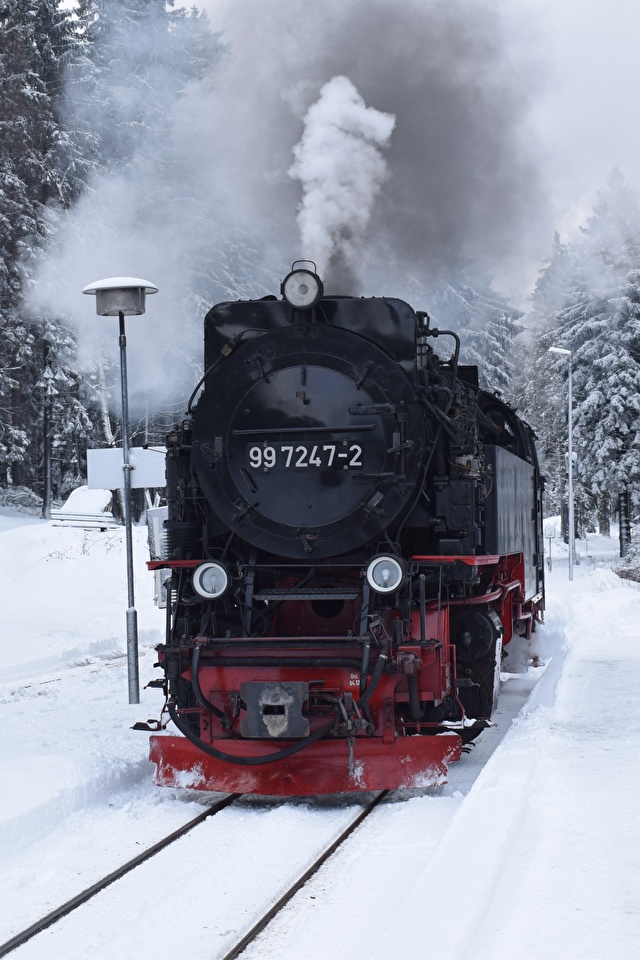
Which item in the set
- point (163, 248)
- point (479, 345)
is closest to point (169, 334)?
point (163, 248)

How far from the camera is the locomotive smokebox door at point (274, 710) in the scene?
6.50 meters

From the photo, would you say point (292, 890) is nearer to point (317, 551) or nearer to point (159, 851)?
point (159, 851)

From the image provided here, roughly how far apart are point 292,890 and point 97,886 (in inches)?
37.5

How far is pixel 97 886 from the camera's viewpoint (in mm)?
5090

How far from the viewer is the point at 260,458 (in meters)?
7.25

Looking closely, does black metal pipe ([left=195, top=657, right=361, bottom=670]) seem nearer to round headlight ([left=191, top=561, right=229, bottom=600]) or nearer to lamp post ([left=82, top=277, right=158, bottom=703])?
round headlight ([left=191, top=561, right=229, bottom=600])

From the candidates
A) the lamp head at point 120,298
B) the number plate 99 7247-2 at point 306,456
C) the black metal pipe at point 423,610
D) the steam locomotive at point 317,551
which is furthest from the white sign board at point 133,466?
the black metal pipe at point 423,610

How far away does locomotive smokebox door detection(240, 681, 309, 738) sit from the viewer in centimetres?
650

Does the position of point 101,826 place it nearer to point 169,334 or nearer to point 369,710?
point 369,710

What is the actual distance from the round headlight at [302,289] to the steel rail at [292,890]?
333cm

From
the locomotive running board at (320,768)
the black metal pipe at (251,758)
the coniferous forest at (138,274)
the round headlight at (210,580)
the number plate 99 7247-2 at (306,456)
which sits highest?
the coniferous forest at (138,274)

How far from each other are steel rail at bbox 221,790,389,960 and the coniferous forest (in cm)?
694

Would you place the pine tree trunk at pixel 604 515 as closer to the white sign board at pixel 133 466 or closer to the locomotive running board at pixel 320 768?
the white sign board at pixel 133 466

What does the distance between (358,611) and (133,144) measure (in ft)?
55.6
